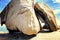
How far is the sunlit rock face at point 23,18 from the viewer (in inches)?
89.2

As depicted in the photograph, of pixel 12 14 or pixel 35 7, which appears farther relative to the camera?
pixel 35 7

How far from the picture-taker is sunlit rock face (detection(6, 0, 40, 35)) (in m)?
2.27

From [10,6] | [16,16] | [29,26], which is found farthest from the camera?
[10,6]

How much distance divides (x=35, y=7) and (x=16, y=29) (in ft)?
1.29

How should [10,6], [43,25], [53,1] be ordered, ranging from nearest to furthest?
[10,6] < [43,25] < [53,1]

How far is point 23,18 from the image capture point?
7.57 feet

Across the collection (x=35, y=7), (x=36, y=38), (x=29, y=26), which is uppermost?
(x=35, y=7)

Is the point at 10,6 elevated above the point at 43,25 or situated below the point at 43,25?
above

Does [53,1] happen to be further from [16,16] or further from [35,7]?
[16,16]

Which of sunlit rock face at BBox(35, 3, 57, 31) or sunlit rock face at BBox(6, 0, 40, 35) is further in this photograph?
sunlit rock face at BBox(35, 3, 57, 31)

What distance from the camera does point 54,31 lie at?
2.74 m

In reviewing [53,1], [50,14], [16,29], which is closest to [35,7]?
[50,14]

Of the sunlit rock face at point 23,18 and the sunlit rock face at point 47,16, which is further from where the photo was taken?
the sunlit rock face at point 47,16

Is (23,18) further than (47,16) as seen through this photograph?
No
